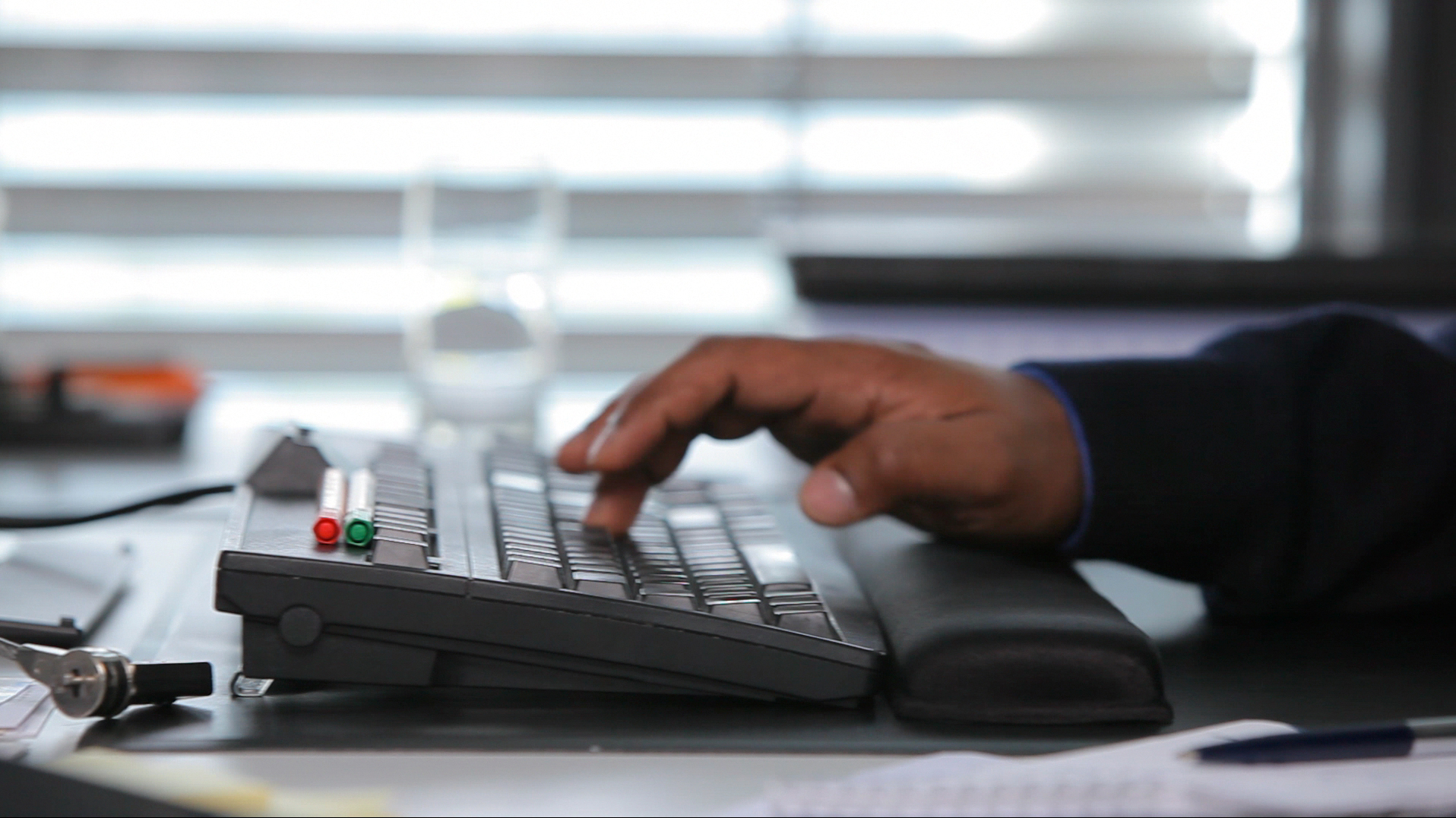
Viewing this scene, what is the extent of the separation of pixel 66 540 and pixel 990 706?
1.52 feet

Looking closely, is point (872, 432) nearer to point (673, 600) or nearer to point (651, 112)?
point (673, 600)

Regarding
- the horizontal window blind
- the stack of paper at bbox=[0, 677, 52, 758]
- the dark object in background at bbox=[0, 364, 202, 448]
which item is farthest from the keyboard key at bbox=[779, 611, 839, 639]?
the horizontal window blind

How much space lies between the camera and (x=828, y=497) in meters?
0.53

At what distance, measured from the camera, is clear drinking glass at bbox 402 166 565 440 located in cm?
103

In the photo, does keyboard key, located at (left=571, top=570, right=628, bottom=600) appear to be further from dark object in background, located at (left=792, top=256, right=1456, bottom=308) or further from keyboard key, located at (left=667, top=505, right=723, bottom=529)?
dark object in background, located at (left=792, top=256, right=1456, bottom=308)

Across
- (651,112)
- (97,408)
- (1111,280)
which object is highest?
(651,112)

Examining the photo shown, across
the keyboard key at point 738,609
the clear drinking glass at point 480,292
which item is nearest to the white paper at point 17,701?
the keyboard key at point 738,609

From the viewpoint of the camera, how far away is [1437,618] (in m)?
0.57

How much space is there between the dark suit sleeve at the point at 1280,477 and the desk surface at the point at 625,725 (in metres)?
0.02

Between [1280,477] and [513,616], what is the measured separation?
0.32 metres

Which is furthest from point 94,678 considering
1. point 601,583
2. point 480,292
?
point 480,292

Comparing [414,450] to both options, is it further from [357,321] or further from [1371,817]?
[357,321]

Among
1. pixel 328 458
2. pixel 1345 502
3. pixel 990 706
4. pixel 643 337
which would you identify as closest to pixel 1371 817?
pixel 990 706

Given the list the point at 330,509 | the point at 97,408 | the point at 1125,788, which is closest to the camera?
the point at 1125,788
